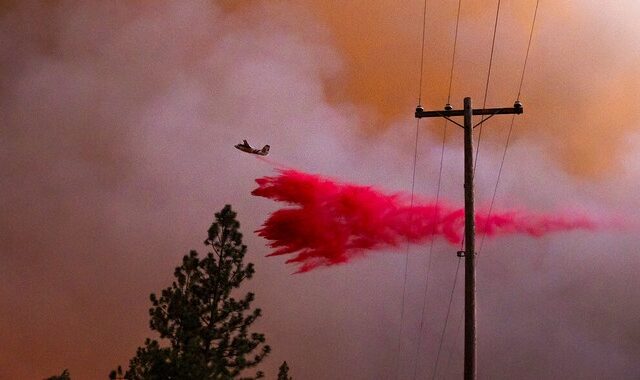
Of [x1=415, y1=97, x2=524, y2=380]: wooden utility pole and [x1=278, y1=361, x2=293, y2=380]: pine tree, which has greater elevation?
[x1=278, y1=361, x2=293, y2=380]: pine tree

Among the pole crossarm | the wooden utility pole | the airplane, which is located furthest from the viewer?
the airplane

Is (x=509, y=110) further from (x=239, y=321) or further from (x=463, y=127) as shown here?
(x=239, y=321)

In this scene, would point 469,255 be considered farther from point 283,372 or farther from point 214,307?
point 283,372

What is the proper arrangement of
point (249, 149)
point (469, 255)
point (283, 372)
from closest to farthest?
point (469, 255) → point (249, 149) → point (283, 372)

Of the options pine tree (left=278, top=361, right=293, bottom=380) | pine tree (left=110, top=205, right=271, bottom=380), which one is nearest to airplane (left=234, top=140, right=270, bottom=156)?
pine tree (left=110, top=205, right=271, bottom=380)

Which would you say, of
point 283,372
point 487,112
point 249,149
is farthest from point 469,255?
point 283,372

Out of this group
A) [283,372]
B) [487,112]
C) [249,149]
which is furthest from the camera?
[283,372]

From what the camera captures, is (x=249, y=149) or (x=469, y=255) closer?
(x=469, y=255)

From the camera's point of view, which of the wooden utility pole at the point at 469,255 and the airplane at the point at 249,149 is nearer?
the wooden utility pole at the point at 469,255

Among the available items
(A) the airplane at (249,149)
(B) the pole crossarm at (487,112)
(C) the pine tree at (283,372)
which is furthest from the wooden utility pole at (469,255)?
(C) the pine tree at (283,372)

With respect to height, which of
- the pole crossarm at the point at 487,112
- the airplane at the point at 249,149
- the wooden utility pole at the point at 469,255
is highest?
the airplane at the point at 249,149

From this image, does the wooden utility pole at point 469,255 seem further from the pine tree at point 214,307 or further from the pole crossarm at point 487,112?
the pine tree at point 214,307

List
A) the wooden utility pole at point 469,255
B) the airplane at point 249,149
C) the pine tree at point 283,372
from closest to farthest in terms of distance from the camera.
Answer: the wooden utility pole at point 469,255 → the airplane at point 249,149 → the pine tree at point 283,372

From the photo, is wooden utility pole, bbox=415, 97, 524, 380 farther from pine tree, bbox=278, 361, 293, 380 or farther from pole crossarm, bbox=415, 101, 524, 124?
pine tree, bbox=278, 361, 293, 380
